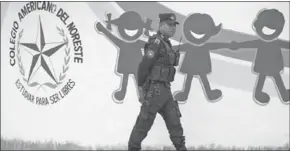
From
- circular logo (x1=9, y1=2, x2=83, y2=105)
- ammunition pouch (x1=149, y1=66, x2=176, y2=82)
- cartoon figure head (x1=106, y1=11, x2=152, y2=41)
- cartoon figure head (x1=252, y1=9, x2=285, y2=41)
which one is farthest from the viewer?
circular logo (x1=9, y1=2, x2=83, y2=105)

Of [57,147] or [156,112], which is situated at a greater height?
[156,112]

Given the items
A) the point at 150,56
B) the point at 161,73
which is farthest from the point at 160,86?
the point at 150,56

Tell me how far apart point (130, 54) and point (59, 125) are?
1.40m

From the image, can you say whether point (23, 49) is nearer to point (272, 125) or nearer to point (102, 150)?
point (102, 150)

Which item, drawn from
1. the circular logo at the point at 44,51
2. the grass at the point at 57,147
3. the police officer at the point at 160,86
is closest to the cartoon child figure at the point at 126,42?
the circular logo at the point at 44,51

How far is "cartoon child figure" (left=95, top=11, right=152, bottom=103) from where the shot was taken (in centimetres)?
697

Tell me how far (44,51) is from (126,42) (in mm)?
1232

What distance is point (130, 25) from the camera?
275 inches

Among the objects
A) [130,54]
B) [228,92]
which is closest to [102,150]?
[130,54]

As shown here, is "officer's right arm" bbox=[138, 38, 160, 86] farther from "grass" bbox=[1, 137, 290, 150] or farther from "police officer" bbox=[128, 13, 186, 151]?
"grass" bbox=[1, 137, 290, 150]

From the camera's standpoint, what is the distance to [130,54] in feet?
23.1

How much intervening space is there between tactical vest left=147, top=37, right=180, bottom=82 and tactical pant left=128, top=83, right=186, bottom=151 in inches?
3.6

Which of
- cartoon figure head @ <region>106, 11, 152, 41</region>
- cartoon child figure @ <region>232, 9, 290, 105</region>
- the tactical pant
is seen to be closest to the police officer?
the tactical pant

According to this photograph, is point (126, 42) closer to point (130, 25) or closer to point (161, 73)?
point (130, 25)
